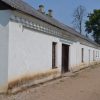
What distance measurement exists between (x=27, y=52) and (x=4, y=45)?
2036mm

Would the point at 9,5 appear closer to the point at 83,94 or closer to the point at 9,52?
the point at 9,52

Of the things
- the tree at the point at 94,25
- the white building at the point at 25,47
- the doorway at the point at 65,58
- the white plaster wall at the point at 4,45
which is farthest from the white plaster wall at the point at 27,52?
the tree at the point at 94,25

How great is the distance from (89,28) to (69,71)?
50063 millimetres

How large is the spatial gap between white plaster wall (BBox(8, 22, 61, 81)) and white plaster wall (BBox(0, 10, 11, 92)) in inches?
7.2

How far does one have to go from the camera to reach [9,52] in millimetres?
12086

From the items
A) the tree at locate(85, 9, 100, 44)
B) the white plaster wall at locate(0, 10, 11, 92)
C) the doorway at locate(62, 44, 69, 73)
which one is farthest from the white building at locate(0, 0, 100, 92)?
the tree at locate(85, 9, 100, 44)

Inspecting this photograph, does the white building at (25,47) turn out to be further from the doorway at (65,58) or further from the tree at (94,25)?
the tree at (94,25)

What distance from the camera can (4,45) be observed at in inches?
476

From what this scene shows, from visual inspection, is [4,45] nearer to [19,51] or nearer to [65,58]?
[19,51]

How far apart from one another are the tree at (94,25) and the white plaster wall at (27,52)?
187ft

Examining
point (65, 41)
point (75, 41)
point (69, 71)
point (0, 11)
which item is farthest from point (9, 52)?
point (75, 41)

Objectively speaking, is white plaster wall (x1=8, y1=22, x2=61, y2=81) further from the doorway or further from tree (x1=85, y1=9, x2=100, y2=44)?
tree (x1=85, y1=9, x2=100, y2=44)

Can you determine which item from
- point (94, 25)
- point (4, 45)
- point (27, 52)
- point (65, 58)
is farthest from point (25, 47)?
point (94, 25)

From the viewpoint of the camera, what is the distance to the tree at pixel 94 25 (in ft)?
241
